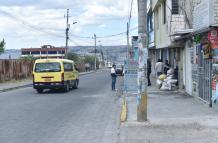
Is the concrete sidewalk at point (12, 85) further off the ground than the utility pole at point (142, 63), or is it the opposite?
the utility pole at point (142, 63)

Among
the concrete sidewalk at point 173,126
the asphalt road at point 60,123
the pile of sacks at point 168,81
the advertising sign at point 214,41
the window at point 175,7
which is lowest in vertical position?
the asphalt road at point 60,123

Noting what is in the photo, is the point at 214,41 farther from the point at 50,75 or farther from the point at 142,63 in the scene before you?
the point at 50,75

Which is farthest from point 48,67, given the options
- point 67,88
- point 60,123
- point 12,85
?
point 60,123

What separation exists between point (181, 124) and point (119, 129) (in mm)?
1605

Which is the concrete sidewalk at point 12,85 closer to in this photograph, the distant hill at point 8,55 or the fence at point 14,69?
the fence at point 14,69

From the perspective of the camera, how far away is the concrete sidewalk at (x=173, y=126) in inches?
427

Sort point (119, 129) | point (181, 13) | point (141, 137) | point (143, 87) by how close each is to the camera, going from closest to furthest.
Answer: point (141, 137) → point (119, 129) → point (143, 87) → point (181, 13)

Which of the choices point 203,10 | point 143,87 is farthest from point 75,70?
point 143,87

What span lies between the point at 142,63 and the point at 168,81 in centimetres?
1333

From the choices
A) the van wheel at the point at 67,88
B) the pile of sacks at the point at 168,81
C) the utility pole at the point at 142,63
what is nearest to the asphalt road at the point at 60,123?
the utility pole at the point at 142,63

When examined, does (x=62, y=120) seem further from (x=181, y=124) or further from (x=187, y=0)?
(x=187, y=0)

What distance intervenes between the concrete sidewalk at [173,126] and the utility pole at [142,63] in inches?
12.3

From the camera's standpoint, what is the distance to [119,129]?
12656 mm

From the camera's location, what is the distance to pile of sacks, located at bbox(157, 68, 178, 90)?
26719 millimetres
